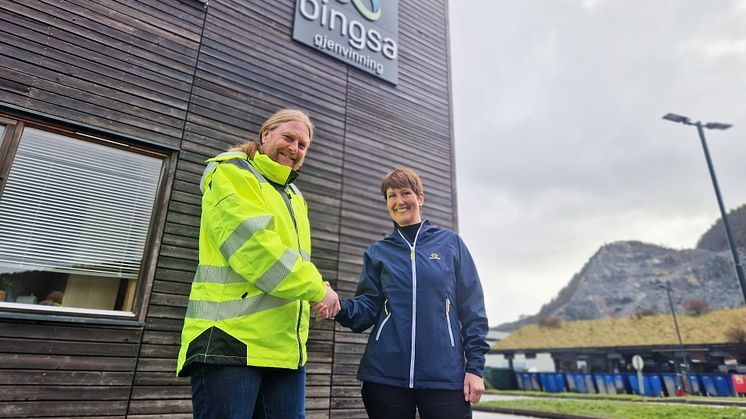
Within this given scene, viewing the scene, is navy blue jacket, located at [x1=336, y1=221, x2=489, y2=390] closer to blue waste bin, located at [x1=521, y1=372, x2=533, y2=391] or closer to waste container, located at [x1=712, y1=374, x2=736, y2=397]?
waste container, located at [x1=712, y1=374, x2=736, y2=397]

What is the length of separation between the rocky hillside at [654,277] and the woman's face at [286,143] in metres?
79.4

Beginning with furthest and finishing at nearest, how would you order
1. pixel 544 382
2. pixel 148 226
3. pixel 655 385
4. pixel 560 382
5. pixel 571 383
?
pixel 544 382
pixel 560 382
pixel 571 383
pixel 655 385
pixel 148 226

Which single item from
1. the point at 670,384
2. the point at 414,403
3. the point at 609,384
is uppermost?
the point at 414,403

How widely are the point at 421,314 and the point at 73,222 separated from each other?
3.39m

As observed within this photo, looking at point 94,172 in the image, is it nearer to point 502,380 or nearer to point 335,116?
point 335,116

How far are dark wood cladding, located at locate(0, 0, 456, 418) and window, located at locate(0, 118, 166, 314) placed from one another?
208 millimetres

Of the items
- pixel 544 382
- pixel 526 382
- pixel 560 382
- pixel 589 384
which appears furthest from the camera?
pixel 526 382

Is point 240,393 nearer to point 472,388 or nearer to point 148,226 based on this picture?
point 472,388

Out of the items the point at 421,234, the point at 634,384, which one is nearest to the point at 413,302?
the point at 421,234

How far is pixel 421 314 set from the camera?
6.78ft

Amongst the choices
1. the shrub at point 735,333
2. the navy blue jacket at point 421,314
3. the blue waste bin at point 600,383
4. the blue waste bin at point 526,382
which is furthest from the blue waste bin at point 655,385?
the navy blue jacket at point 421,314

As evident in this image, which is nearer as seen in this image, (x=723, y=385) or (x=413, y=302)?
(x=413, y=302)

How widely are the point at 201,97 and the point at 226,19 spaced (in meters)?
1.19

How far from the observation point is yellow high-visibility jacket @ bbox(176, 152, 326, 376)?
157 cm
